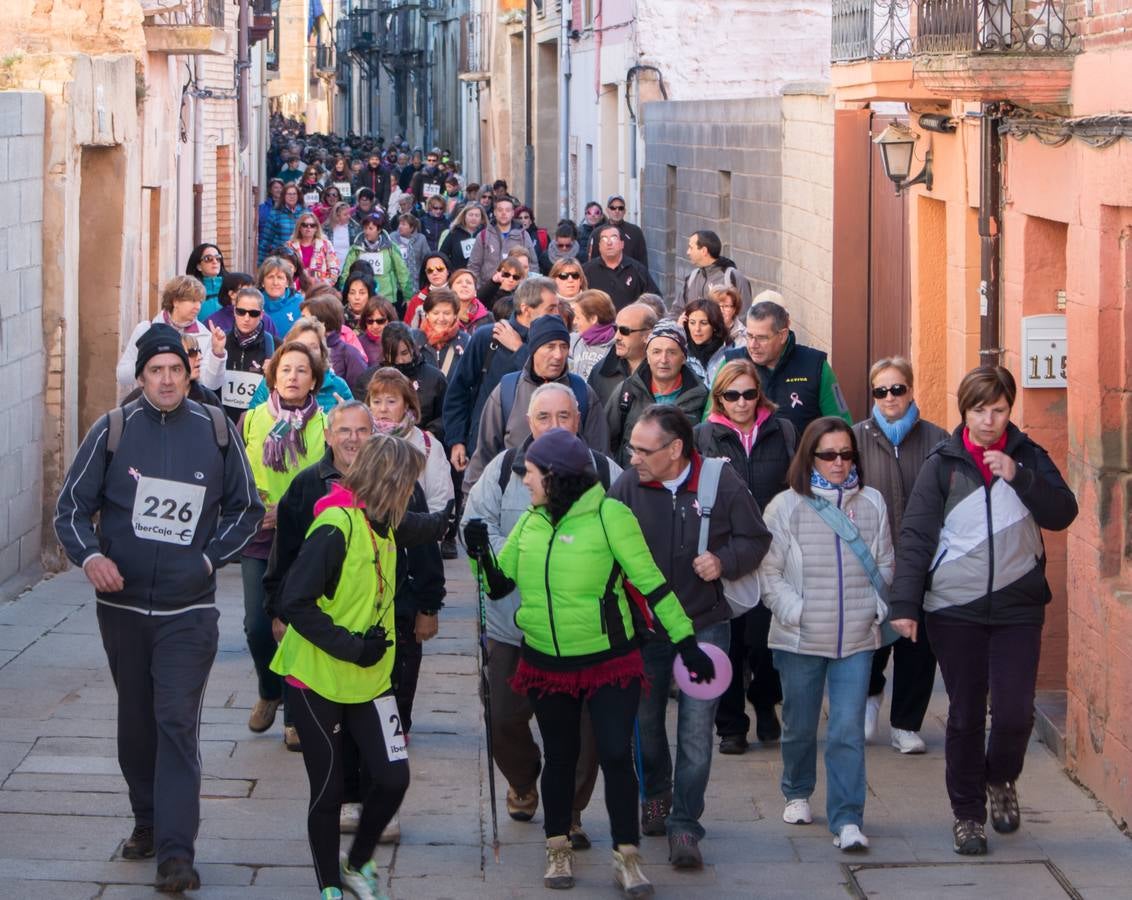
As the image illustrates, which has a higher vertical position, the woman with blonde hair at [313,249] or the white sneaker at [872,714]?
the woman with blonde hair at [313,249]

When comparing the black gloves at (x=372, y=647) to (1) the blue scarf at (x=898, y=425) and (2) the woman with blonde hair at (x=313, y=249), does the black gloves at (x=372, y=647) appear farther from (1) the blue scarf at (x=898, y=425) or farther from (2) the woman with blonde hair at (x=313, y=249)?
(2) the woman with blonde hair at (x=313, y=249)

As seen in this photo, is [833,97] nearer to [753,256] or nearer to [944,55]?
[753,256]

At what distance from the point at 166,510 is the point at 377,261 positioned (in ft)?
38.8

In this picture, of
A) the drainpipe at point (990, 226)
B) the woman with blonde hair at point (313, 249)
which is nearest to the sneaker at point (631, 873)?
the drainpipe at point (990, 226)

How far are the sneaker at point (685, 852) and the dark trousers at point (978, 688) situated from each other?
0.97 m

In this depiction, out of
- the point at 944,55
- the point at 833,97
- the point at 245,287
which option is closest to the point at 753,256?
the point at 833,97

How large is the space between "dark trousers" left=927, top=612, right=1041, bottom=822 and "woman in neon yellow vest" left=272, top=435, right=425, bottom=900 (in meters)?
2.06

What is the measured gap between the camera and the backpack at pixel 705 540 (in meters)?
6.95

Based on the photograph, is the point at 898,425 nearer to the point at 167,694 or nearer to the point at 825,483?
the point at 825,483

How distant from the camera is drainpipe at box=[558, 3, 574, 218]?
32.2m

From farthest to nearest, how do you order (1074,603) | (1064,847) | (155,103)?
(155,103)
(1074,603)
(1064,847)

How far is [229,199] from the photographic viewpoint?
2556 centimetres

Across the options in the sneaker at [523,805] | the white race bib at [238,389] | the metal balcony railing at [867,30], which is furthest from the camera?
the metal balcony railing at [867,30]

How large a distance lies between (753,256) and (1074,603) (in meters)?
10.3
